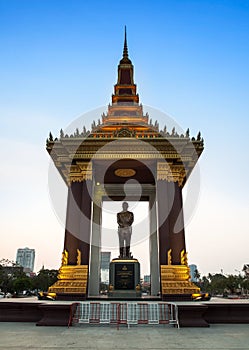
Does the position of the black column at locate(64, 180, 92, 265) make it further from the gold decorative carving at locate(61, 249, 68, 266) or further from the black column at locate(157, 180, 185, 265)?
the black column at locate(157, 180, 185, 265)

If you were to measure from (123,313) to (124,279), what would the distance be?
5.20 metres

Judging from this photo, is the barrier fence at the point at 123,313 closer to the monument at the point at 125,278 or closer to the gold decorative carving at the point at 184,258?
the monument at the point at 125,278

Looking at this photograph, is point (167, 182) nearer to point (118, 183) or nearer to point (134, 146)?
point (134, 146)

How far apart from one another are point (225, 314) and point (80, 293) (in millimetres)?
6620

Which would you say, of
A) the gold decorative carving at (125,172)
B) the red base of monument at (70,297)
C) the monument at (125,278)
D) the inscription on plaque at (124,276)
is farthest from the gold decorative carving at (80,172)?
the red base of monument at (70,297)

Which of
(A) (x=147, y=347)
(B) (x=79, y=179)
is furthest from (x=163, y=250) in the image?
(A) (x=147, y=347)

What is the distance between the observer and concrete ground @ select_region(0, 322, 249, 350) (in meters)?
6.54

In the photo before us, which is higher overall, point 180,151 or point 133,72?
point 133,72

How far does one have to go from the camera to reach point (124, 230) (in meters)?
17.8

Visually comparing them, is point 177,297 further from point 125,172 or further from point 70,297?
point 125,172

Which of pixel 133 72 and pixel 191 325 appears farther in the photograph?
pixel 133 72

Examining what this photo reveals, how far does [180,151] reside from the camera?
17.2m

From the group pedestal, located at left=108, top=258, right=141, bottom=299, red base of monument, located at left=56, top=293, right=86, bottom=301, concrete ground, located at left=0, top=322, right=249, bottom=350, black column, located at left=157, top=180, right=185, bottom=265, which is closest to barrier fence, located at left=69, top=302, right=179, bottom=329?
concrete ground, located at left=0, top=322, right=249, bottom=350

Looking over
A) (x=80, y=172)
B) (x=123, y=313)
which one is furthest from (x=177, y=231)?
(x=123, y=313)
